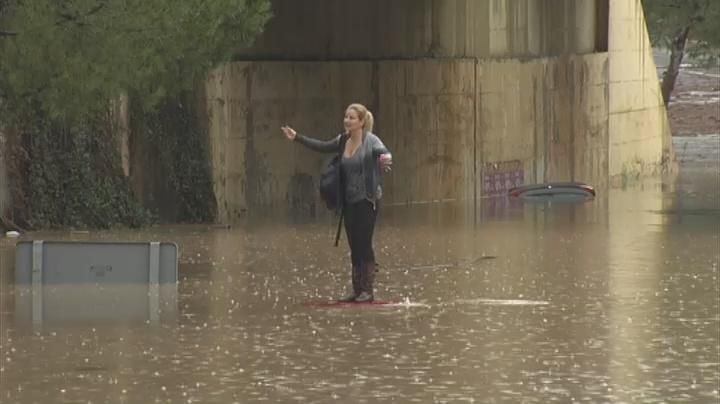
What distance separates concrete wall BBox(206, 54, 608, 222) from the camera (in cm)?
3178

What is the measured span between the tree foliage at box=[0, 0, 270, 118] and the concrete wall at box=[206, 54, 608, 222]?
734 cm

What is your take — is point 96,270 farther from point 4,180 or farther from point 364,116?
point 4,180

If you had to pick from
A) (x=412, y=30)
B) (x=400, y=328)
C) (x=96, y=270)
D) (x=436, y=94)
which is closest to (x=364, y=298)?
(x=400, y=328)

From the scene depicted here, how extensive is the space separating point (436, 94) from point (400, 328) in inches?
782

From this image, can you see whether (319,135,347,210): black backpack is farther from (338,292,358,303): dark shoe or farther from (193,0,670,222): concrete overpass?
(193,0,670,222): concrete overpass

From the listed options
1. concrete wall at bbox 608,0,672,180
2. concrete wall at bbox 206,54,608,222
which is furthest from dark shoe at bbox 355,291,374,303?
→ concrete wall at bbox 608,0,672,180

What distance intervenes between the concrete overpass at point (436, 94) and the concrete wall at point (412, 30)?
2 cm

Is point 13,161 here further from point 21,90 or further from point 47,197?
point 21,90

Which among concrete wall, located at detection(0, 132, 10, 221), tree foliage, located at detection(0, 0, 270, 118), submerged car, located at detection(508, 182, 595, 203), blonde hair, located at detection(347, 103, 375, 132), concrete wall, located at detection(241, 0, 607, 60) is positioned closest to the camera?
blonde hair, located at detection(347, 103, 375, 132)

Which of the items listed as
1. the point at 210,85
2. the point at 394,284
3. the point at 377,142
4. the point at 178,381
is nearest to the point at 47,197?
the point at 210,85

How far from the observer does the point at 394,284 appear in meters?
19.9

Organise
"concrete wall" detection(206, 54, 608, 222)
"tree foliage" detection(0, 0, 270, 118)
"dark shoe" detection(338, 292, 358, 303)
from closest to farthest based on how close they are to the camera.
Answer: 1. "dark shoe" detection(338, 292, 358, 303)
2. "tree foliage" detection(0, 0, 270, 118)
3. "concrete wall" detection(206, 54, 608, 222)

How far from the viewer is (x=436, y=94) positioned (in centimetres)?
3578

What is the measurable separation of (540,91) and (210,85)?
952 cm
